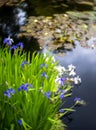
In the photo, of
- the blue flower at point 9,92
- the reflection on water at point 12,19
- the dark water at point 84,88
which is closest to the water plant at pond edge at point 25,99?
the blue flower at point 9,92

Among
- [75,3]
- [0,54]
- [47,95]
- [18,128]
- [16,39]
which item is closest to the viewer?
[47,95]

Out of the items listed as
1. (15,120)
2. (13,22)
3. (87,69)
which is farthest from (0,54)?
(13,22)

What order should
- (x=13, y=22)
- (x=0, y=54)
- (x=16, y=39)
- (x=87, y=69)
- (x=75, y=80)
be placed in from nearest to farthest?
(x=0, y=54)
(x=75, y=80)
(x=87, y=69)
(x=16, y=39)
(x=13, y=22)

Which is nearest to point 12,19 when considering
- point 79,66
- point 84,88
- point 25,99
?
point 79,66

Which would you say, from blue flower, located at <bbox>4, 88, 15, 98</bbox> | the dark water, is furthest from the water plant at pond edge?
the dark water

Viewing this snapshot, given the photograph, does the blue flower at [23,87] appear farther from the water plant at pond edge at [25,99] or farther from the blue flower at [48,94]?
the blue flower at [48,94]

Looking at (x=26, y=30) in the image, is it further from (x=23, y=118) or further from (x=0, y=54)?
(x=23, y=118)

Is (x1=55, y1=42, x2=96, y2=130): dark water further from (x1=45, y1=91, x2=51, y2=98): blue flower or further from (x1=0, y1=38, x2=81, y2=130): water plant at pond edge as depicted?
(x1=45, y1=91, x2=51, y2=98): blue flower

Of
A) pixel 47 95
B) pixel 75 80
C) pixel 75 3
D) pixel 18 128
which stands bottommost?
pixel 75 3

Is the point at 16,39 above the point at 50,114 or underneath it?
underneath
